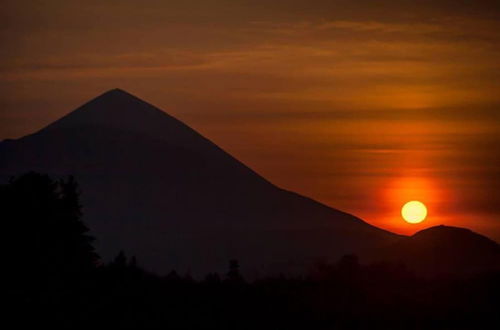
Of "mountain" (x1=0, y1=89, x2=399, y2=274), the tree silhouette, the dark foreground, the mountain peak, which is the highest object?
the mountain peak

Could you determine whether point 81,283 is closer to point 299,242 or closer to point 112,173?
point 299,242

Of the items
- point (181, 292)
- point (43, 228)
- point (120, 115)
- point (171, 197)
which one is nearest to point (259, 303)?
point (181, 292)

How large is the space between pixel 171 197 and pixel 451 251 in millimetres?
64240

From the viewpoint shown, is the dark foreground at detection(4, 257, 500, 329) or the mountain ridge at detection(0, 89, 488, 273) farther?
the mountain ridge at detection(0, 89, 488, 273)

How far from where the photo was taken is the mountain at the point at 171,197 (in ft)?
343

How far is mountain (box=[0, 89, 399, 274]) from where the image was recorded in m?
104

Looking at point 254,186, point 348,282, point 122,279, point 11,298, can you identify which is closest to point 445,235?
point 348,282

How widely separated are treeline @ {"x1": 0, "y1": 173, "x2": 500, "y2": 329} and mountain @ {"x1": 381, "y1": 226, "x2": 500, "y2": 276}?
60.6 feet

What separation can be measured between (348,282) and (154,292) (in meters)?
8.07

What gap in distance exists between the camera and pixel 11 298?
2280 cm

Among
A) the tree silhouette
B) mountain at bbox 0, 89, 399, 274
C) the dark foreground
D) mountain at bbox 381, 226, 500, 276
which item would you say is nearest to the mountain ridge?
mountain at bbox 0, 89, 399, 274

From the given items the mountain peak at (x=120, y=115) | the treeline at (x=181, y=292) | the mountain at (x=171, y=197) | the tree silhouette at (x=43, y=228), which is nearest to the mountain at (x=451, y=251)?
the treeline at (x=181, y=292)

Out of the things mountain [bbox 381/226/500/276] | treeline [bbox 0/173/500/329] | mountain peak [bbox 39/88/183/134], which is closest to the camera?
treeline [bbox 0/173/500/329]

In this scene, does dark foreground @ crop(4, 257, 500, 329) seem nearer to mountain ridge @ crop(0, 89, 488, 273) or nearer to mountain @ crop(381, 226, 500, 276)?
mountain @ crop(381, 226, 500, 276)
